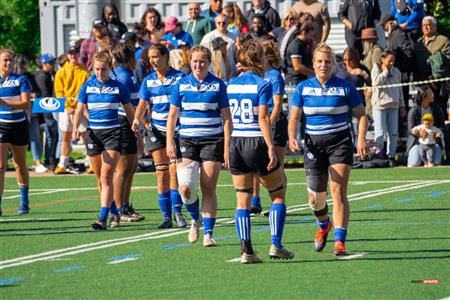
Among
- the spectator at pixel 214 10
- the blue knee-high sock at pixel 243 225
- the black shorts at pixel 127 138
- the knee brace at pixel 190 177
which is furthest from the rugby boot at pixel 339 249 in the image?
the spectator at pixel 214 10

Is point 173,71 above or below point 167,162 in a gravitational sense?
above

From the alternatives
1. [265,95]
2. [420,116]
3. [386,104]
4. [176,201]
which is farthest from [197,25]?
[265,95]

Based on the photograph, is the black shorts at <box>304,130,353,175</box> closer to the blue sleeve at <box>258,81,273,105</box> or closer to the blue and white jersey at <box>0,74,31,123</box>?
the blue sleeve at <box>258,81,273,105</box>

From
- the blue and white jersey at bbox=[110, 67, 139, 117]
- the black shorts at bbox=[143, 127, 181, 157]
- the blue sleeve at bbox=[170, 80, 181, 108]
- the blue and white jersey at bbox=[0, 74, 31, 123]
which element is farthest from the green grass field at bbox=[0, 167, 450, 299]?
the blue and white jersey at bbox=[110, 67, 139, 117]

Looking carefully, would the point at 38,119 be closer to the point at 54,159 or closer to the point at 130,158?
the point at 54,159

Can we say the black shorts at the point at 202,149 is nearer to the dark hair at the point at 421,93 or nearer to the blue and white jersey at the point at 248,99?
the blue and white jersey at the point at 248,99

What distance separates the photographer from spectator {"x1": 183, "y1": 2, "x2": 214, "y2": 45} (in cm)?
2427

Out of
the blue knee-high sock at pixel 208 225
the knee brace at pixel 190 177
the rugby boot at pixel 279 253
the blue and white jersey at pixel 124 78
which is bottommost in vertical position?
the rugby boot at pixel 279 253

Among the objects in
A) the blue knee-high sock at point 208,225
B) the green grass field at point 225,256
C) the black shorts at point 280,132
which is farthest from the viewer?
the black shorts at point 280,132

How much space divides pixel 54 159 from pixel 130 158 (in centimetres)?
937

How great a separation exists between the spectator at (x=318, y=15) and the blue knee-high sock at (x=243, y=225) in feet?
37.0

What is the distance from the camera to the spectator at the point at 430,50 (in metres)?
23.7

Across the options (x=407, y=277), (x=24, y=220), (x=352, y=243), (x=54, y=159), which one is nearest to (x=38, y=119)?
(x=54, y=159)

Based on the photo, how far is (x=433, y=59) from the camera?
2339 centimetres
